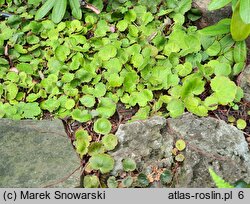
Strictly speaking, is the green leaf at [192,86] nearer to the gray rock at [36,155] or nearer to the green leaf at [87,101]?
the green leaf at [87,101]

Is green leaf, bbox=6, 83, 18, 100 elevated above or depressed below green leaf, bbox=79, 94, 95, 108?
below

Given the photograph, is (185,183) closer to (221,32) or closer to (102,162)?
(102,162)

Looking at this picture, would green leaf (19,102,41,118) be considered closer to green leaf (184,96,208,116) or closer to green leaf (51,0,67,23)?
green leaf (51,0,67,23)

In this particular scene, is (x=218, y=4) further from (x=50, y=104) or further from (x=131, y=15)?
(x=50, y=104)

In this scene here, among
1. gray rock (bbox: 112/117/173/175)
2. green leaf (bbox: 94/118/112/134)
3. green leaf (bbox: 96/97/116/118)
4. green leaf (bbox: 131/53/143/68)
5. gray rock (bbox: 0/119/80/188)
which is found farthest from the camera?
green leaf (bbox: 131/53/143/68)

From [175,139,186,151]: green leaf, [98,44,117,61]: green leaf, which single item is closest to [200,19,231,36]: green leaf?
[98,44,117,61]: green leaf

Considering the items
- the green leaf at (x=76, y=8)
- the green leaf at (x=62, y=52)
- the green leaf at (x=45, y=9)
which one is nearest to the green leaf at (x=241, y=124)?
the green leaf at (x=62, y=52)
